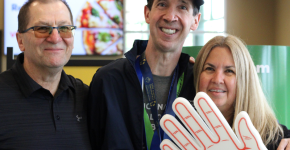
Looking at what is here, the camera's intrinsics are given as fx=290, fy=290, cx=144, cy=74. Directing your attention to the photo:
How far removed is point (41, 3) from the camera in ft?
5.05

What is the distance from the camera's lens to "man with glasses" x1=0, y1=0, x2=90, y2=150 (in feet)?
4.72

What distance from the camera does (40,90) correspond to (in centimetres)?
155

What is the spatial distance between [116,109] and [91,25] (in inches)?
213

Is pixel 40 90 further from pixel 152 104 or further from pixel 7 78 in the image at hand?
pixel 152 104

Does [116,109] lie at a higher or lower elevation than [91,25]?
lower

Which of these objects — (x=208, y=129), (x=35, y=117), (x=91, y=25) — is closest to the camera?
(x=208, y=129)

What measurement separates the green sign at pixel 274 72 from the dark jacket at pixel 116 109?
31.0 inches

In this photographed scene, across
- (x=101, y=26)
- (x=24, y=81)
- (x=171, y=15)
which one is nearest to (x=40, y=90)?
(x=24, y=81)

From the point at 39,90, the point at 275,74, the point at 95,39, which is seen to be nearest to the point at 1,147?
the point at 39,90

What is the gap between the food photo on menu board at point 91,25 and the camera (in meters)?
6.77

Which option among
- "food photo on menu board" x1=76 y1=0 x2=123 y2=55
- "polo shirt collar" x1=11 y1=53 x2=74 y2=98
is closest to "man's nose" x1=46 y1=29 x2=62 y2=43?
"polo shirt collar" x1=11 y1=53 x2=74 y2=98

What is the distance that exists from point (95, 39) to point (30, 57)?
535cm

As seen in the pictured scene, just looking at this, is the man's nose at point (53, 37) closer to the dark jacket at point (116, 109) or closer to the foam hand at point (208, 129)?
the dark jacket at point (116, 109)

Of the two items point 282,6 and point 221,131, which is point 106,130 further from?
point 282,6
